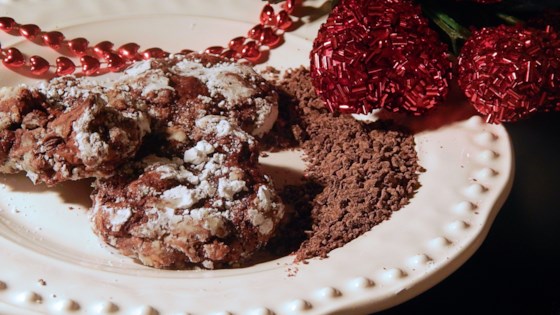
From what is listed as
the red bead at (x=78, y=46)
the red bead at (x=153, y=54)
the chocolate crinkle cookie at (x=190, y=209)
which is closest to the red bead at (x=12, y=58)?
the red bead at (x=78, y=46)

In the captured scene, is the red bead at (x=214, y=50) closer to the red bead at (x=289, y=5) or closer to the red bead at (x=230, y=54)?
the red bead at (x=230, y=54)

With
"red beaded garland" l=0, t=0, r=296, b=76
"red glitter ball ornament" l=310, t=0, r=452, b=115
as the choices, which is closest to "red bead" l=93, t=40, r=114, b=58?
"red beaded garland" l=0, t=0, r=296, b=76

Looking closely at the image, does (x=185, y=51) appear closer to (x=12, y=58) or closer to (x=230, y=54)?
(x=230, y=54)

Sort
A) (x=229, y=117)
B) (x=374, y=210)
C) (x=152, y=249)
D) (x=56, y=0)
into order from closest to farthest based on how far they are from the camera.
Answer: (x=152, y=249) < (x=374, y=210) < (x=229, y=117) < (x=56, y=0)

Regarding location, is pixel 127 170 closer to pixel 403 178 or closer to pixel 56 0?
pixel 403 178

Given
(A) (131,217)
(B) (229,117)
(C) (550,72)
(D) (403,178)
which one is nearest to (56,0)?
(B) (229,117)

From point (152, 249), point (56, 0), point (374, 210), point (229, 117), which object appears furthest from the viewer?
point (56, 0)

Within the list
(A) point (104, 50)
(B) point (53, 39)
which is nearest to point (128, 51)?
(A) point (104, 50)
